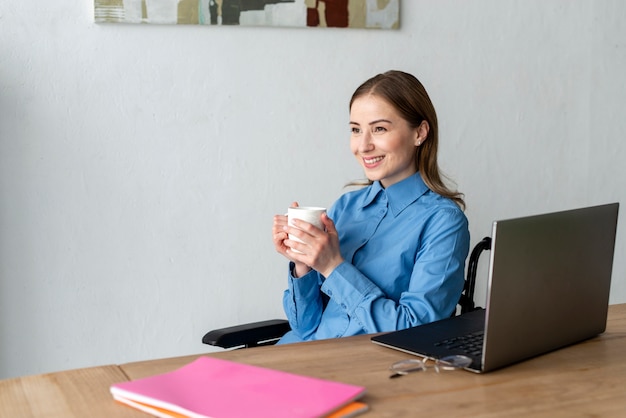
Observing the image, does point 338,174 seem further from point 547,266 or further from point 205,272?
point 547,266

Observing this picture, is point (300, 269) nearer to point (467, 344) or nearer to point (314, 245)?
point (314, 245)

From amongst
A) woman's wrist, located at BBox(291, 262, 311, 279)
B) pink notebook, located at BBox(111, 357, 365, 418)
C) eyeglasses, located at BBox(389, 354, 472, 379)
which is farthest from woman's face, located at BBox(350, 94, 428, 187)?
pink notebook, located at BBox(111, 357, 365, 418)

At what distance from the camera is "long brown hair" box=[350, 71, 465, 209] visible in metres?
1.99

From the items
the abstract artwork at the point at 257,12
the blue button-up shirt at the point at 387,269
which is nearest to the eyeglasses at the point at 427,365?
the blue button-up shirt at the point at 387,269

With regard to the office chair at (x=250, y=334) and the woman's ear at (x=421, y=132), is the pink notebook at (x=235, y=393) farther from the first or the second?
the woman's ear at (x=421, y=132)

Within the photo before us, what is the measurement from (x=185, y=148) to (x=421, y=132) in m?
0.93

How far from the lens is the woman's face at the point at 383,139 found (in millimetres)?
1981

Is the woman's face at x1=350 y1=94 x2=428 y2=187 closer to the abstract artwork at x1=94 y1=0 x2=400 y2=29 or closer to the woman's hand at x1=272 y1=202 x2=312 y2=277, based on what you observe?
the woman's hand at x1=272 y1=202 x2=312 y2=277

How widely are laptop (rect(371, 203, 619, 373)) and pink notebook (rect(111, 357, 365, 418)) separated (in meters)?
0.24

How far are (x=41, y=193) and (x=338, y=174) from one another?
1.01 m

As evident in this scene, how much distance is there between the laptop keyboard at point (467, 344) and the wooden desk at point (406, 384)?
0.07 m

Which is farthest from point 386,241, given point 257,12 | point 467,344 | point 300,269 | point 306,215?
point 257,12

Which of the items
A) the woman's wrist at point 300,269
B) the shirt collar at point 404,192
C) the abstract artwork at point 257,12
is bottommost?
the woman's wrist at point 300,269

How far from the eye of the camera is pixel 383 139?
77.9 inches
